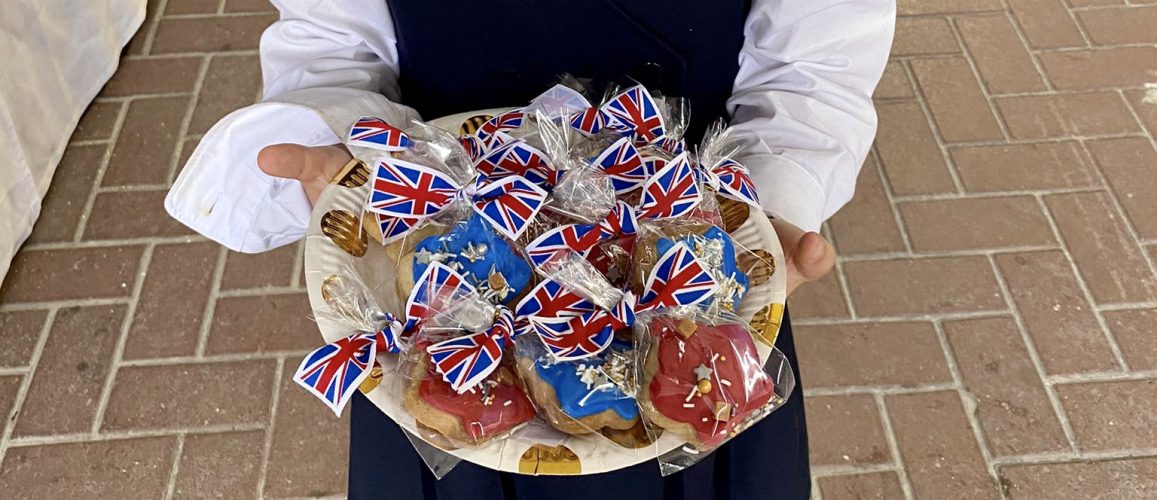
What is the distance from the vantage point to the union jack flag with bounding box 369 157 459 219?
31.4 inches

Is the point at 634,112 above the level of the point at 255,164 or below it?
above

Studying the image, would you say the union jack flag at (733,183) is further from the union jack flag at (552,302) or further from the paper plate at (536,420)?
the union jack flag at (552,302)

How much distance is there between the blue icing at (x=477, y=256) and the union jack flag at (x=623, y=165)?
0.13 metres

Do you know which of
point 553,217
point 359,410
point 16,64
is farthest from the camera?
point 16,64

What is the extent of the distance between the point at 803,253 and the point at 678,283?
16cm

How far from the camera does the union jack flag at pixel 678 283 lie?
0.75 meters

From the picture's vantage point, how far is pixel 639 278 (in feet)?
2.62

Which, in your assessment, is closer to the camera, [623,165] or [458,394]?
[458,394]

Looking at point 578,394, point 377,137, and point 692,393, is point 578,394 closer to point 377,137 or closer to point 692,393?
point 692,393

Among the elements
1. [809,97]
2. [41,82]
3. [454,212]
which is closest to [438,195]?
[454,212]

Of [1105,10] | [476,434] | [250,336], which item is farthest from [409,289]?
[1105,10]

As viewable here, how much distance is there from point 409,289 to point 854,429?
118 centimetres

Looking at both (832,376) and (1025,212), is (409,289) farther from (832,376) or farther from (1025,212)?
(1025,212)

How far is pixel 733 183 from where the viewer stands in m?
0.86
